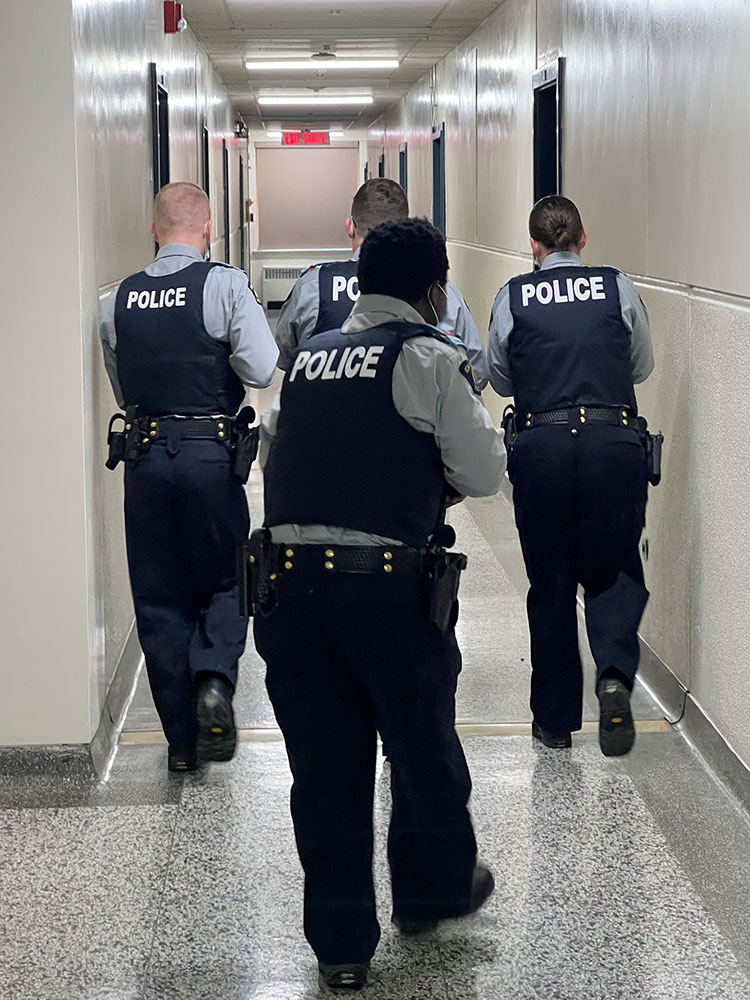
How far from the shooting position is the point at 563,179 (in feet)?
20.8

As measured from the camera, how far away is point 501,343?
4.01 meters

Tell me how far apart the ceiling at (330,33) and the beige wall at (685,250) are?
2383 mm

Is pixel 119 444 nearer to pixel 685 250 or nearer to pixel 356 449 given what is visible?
pixel 356 449

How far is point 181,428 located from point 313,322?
2.60 ft

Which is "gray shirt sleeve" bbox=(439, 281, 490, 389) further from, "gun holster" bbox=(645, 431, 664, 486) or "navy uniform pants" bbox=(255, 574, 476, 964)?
"navy uniform pants" bbox=(255, 574, 476, 964)

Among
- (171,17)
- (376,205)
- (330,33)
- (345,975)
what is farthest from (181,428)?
(330,33)

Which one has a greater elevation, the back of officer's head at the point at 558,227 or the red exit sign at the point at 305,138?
the red exit sign at the point at 305,138

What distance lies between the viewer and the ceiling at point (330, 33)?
27.4 feet

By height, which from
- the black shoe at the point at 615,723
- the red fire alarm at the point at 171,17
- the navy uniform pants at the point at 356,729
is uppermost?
the red fire alarm at the point at 171,17

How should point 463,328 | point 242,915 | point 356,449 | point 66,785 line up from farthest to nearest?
1. point 463,328
2. point 66,785
3. point 242,915
4. point 356,449

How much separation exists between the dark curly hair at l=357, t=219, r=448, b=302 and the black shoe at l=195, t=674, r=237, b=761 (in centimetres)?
156

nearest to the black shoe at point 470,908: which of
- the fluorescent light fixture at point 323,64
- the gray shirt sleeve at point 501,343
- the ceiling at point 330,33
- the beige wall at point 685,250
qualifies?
the beige wall at point 685,250

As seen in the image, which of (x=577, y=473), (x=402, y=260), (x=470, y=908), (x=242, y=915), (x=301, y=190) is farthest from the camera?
(x=301, y=190)

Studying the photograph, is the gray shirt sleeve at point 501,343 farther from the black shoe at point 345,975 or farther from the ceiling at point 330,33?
the ceiling at point 330,33
